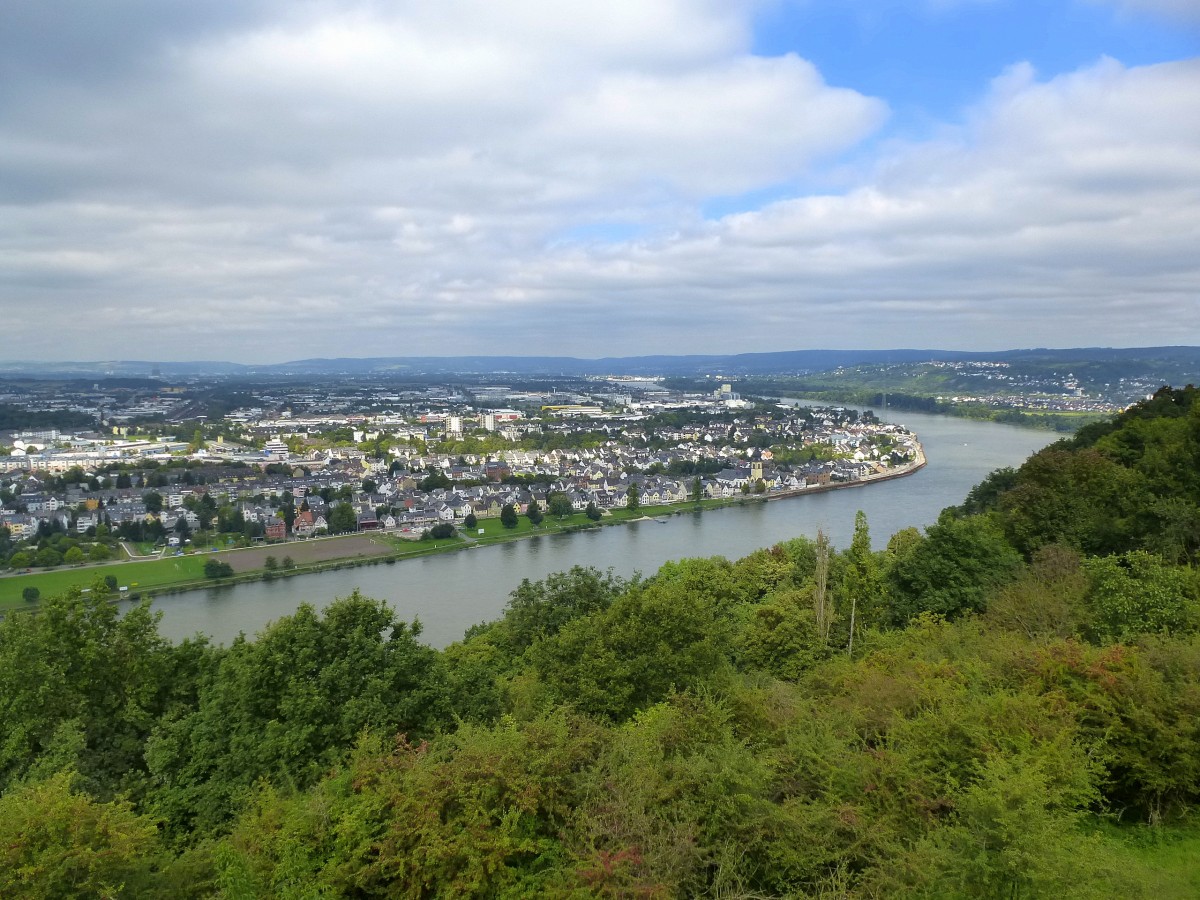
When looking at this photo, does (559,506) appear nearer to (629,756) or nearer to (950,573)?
(950,573)

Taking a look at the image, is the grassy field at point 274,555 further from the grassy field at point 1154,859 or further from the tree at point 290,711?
the grassy field at point 1154,859

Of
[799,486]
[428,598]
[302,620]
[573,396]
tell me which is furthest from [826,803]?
[573,396]

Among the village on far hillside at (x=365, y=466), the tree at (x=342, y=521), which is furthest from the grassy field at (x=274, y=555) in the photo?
the village on far hillside at (x=365, y=466)

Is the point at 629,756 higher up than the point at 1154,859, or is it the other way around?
the point at 629,756

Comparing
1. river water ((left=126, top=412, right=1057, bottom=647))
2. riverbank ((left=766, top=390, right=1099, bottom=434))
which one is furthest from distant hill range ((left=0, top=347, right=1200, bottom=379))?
river water ((left=126, top=412, right=1057, bottom=647))

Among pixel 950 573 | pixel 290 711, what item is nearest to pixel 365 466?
pixel 950 573

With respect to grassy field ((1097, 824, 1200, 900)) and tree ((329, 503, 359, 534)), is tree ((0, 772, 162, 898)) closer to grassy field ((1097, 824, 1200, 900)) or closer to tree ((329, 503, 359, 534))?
grassy field ((1097, 824, 1200, 900))
